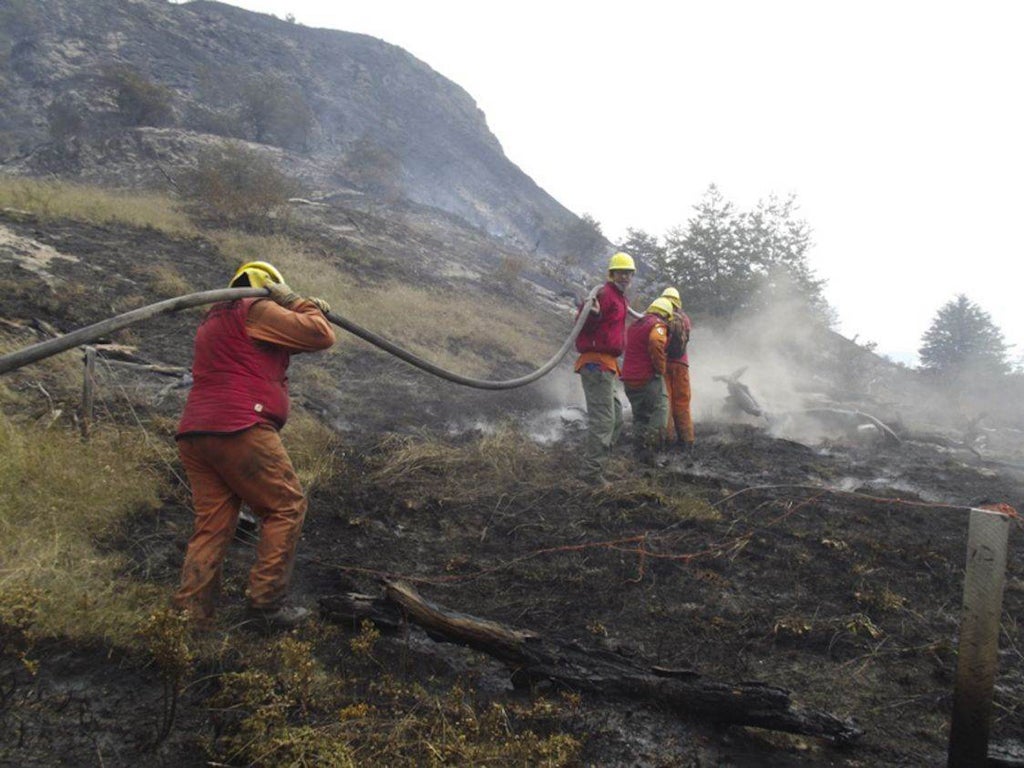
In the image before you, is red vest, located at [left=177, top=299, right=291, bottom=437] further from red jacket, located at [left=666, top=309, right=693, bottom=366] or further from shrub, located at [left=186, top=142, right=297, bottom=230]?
shrub, located at [left=186, top=142, right=297, bottom=230]

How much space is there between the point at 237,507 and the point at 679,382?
17.5ft

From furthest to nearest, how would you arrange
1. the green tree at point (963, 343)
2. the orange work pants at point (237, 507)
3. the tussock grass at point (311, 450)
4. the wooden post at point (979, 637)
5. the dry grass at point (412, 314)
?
the green tree at point (963, 343) < the dry grass at point (412, 314) < the tussock grass at point (311, 450) < the orange work pants at point (237, 507) < the wooden post at point (979, 637)

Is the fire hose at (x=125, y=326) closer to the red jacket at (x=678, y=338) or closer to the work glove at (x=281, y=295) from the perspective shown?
the work glove at (x=281, y=295)

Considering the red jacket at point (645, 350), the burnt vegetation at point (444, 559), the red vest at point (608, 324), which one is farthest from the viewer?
the red jacket at point (645, 350)

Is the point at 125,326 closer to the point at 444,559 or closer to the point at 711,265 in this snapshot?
the point at 444,559

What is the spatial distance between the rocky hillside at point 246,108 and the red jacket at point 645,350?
15.7 metres

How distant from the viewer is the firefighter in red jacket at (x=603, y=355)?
586 centimetres

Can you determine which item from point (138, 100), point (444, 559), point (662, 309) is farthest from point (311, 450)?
point (138, 100)

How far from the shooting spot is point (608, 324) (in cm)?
587

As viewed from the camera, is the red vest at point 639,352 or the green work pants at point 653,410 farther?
the green work pants at point 653,410

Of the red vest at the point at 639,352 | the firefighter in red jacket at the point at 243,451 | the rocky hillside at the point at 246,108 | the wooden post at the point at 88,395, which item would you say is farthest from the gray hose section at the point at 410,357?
the rocky hillside at the point at 246,108

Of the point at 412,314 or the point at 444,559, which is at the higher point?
the point at 412,314

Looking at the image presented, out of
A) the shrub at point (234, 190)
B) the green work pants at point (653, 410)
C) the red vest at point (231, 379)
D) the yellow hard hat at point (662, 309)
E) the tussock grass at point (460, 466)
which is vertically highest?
the shrub at point (234, 190)

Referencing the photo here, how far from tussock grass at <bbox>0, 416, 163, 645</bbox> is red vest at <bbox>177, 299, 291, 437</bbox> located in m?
0.78
